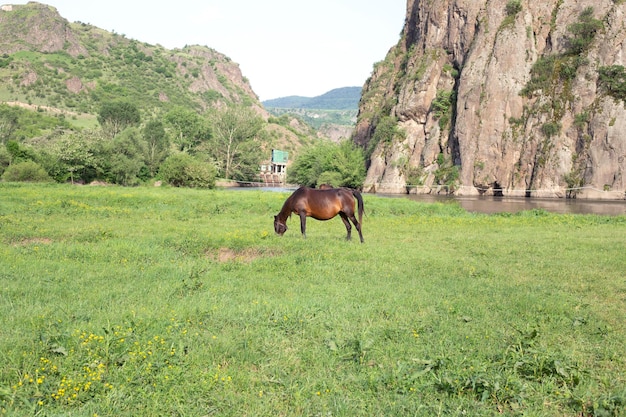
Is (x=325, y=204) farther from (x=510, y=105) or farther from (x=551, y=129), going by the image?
(x=510, y=105)

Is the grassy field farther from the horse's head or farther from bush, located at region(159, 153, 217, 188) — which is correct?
bush, located at region(159, 153, 217, 188)

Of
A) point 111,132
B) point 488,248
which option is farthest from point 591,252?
point 111,132

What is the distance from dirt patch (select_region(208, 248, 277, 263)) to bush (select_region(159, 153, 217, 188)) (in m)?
43.7

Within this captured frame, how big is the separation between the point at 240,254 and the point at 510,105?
3090 inches

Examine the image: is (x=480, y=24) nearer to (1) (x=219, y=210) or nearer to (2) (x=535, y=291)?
(1) (x=219, y=210)

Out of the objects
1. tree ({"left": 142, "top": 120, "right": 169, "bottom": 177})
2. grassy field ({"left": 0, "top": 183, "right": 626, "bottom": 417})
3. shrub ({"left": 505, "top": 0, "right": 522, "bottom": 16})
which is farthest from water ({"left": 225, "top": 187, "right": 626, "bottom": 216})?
tree ({"left": 142, "top": 120, "right": 169, "bottom": 177})

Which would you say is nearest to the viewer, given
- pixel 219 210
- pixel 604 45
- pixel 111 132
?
pixel 219 210

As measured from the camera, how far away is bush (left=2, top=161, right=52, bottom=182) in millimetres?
47750

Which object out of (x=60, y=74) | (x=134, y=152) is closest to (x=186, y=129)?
(x=134, y=152)

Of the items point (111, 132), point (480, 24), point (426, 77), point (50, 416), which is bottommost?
point (50, 416)

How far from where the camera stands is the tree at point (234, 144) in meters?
91.2

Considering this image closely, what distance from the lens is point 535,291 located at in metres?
9.81

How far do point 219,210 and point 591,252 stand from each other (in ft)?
69.0

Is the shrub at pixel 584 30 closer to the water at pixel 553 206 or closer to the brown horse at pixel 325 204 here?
the water at pixel 553 206
